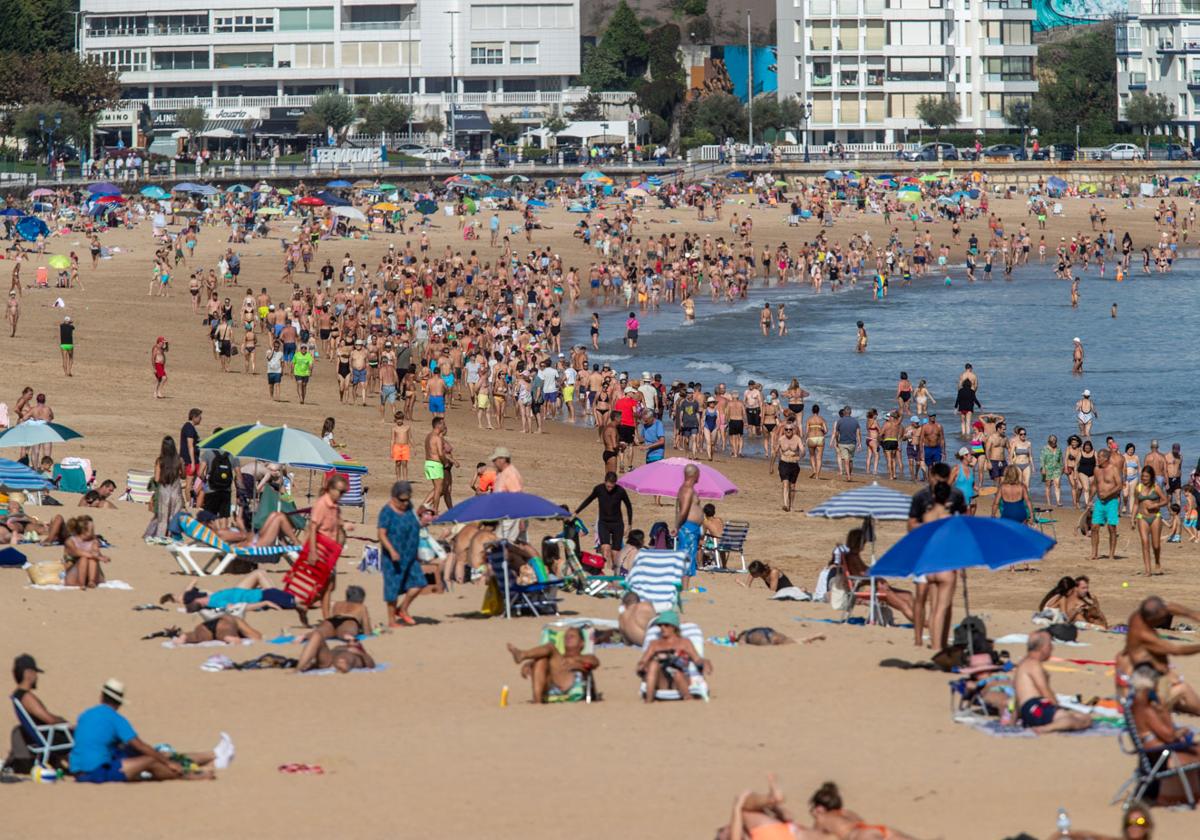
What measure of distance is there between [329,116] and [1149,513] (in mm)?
76580

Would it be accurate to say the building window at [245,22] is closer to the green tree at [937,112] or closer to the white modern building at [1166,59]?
the green tree at [937,112]

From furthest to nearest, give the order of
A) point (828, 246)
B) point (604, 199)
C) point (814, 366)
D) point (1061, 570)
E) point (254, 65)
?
point (254, 65) → point (604, 199) → point (828, 246) → point (814, 366) → point (1061, 570)

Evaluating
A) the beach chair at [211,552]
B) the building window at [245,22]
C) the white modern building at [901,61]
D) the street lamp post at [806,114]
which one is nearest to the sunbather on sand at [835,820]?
the beach chair at [211,552]

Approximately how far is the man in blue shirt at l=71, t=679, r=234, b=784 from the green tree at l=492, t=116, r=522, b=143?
8508 centimetres

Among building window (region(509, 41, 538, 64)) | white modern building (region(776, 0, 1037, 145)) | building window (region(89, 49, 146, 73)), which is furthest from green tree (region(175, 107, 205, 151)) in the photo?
white modern building (region(776, 0, 1037, 145))

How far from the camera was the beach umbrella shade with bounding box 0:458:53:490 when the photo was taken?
54.4 ft

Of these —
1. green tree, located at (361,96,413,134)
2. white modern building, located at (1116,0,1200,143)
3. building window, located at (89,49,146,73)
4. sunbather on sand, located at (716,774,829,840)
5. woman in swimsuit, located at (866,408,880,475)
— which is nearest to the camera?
sunbather on sand, located at (716,774,829,840)

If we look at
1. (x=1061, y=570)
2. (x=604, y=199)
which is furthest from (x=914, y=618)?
(x=604, y=199)

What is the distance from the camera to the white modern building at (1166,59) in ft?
300

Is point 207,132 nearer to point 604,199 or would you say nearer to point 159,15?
point 159,15

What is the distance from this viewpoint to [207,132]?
91.1m

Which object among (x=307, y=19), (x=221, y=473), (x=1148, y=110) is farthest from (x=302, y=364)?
(x=307, y=19)

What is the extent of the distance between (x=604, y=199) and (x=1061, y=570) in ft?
172

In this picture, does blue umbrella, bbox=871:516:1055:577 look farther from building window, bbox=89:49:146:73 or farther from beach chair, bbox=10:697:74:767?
building window, bbox=89:49:146:73
